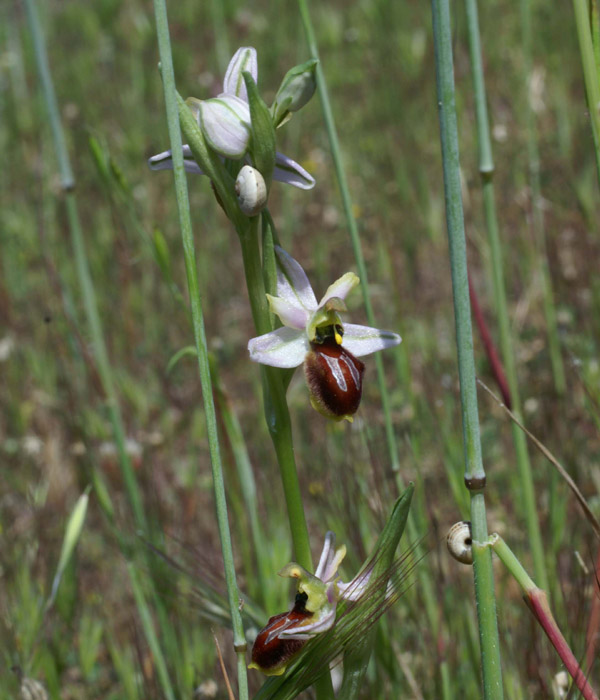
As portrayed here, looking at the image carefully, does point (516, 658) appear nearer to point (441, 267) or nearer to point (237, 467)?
point (237, 467)

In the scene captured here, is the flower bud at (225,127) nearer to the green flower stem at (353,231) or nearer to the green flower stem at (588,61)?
the green flower stem at (353,231)

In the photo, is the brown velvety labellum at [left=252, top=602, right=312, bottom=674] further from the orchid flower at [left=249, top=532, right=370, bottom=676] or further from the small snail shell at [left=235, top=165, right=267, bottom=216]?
the small snail shell at [left=235, top=165, right=267, bottom=216]

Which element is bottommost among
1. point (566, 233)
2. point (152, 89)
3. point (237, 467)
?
point (237, 467)

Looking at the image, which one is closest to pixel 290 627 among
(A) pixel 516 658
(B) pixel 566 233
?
(A) pixel 516 658

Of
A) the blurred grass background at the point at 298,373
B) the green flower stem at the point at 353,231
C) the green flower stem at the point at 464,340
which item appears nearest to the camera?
the green flower stem at the point at 464,340

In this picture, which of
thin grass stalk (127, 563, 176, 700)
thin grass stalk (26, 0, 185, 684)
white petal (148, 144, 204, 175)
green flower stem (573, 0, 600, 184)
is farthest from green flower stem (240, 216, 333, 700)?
thin grass stalk (26, 0, 185, 684)

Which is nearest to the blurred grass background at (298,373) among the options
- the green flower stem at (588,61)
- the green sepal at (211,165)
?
the green flower stem at (588,61)
